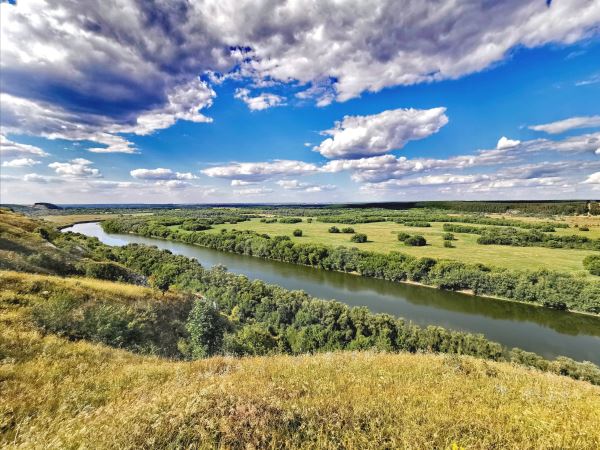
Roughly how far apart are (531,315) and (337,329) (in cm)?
2946

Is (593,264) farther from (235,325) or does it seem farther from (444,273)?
(235,325)

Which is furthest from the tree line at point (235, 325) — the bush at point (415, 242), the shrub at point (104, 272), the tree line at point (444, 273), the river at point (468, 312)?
the bush at point (415, 242)

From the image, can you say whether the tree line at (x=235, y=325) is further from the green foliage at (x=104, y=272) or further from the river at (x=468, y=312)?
the river at (x=468, y=312)

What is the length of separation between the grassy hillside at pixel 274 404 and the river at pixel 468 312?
32522 millimetres

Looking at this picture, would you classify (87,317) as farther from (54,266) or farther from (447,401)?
(54,266)

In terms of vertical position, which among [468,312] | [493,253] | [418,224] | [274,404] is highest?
[274,404]

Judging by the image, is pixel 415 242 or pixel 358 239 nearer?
pixel 415 242

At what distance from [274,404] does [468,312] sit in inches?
1699

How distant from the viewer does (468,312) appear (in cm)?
3891

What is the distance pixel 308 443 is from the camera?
10.2 feet

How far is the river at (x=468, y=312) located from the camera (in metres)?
30.7

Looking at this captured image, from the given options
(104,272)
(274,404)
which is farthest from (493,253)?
(274,404)

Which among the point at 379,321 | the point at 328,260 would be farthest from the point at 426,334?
the point at 328,260

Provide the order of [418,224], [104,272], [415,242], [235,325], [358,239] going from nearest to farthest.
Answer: [235,325], [104,272], [415,242], [358,239], [418,224]
